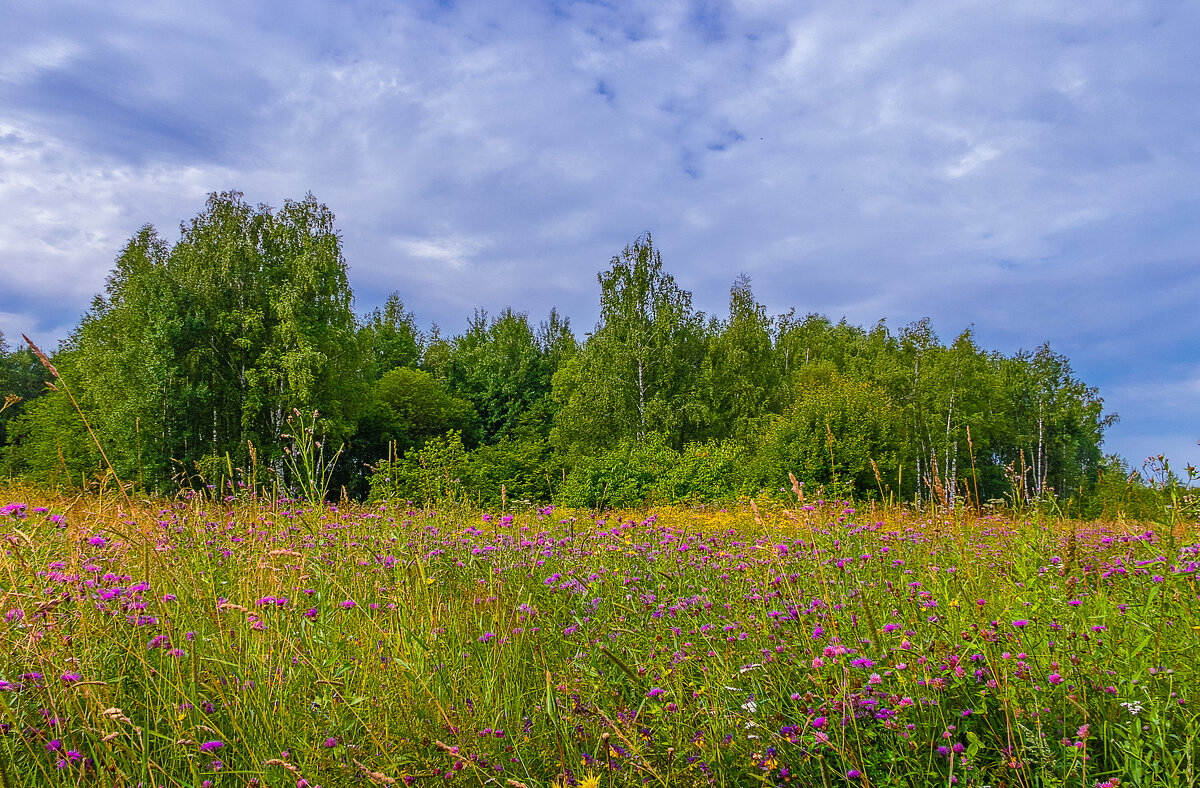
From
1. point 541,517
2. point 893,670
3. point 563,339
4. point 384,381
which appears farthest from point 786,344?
point 893,670

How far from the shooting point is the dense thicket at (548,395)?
2116cm

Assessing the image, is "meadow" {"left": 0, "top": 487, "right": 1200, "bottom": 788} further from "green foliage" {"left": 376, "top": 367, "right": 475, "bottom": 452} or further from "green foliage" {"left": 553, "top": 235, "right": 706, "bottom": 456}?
"green foliage" {"left": 376, "top": 367, "right": 475, "bottom": 452}

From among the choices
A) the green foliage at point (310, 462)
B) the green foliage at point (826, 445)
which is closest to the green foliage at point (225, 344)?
the green foliage at point (826, 445)

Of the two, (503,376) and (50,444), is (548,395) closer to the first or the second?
(503,376)

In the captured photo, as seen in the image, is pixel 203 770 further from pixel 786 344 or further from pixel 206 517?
pixel 786 344

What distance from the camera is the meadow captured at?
77.1 inches

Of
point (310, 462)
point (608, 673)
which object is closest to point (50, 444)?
point (310, 462)

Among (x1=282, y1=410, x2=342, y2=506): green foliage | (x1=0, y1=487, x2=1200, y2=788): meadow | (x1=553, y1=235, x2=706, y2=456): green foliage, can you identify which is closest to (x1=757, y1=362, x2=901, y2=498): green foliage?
(x1=553, y1=235, x2=706, y2=456): green foliage

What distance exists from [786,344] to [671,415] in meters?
17.4

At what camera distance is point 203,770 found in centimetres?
216

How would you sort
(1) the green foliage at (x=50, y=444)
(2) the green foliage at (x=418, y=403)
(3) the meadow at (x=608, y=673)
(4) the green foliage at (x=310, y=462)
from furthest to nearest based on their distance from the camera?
(2) the green foliage at (x=418, y=403) < (1) the green foliage at (x=50, y=444) < (4) the green foliage at (x=310, y=462) < (3) the meadow at (x=608, y=673)

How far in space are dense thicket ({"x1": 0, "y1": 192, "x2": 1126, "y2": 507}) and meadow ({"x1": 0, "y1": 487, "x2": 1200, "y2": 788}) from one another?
13.5 m

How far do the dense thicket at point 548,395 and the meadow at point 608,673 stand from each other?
44.4 ft

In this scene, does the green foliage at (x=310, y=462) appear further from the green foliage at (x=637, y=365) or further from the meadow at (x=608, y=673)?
the green foliage at (x=637, y=365)
